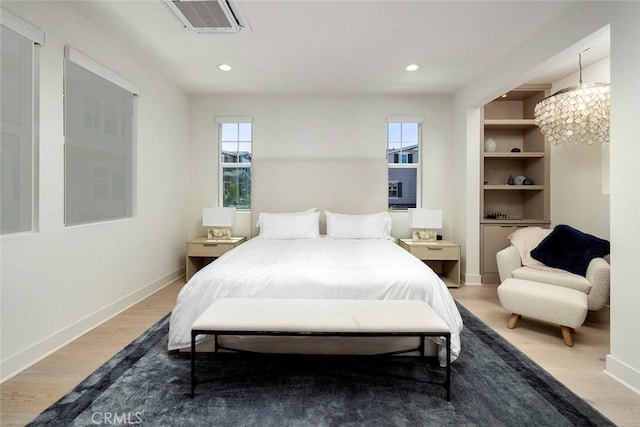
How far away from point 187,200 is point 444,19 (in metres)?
3.96

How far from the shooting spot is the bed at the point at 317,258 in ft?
7.34

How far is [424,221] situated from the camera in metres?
4.32

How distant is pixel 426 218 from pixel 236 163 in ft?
9.48

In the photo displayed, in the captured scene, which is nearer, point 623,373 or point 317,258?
point 623,373

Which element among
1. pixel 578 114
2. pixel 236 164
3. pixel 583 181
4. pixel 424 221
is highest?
pixel 578 114

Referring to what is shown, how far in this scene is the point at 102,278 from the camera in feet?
9.65

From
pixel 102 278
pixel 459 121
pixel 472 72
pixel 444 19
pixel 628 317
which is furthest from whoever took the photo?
pixel 459 121

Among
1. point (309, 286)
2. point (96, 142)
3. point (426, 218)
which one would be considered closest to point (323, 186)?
point (426, 218)

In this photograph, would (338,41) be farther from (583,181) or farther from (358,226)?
(583,181)

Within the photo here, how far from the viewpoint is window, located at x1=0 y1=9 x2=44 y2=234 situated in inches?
81.0

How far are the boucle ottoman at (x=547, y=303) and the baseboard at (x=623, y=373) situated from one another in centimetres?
40

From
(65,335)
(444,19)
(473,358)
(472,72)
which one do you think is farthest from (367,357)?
(472,72)

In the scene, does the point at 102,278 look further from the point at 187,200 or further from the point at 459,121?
the point at 459,121

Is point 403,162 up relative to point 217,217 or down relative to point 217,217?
up
